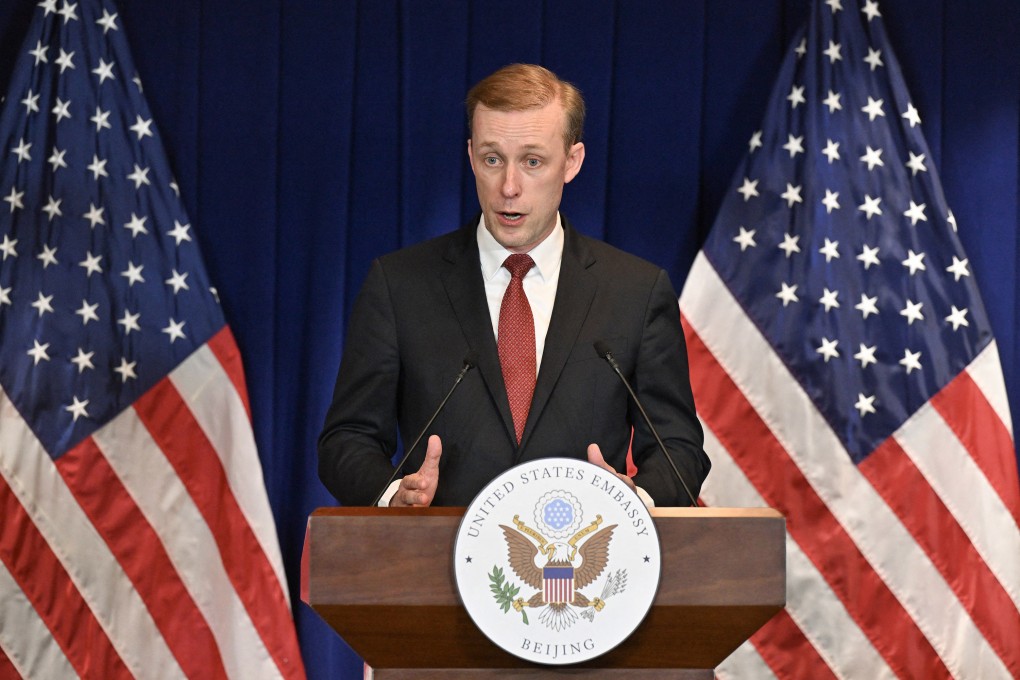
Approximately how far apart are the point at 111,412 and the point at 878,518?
7.42 ft

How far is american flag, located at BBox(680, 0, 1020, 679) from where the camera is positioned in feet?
11.7

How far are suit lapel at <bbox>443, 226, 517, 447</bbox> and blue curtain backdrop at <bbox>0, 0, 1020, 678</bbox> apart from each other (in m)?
1.60

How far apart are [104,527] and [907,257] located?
2486 mm

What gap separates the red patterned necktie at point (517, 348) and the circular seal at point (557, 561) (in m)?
A: 0.53

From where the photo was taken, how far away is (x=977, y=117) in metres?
3.90

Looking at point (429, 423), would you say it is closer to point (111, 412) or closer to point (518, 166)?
point (518, 166)

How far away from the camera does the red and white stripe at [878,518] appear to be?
355cm

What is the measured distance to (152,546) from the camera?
11.8 feet

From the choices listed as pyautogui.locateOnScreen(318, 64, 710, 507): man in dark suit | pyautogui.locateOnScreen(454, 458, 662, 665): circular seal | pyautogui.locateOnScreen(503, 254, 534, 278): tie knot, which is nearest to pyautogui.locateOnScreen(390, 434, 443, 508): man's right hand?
pyautogui.locateOnScreen(454, 458, 662, 665): circular seal

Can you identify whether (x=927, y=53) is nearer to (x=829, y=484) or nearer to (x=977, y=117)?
(x=977, y=117)

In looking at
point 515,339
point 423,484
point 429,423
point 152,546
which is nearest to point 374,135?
point 152,546

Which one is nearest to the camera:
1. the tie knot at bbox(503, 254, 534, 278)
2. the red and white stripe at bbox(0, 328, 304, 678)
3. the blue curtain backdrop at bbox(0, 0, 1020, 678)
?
the tie knot at bbox(503, 254, 534, 278)

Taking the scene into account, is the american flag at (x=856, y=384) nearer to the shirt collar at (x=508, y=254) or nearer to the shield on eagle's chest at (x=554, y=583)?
the shirt collar at (x=508, y=254)

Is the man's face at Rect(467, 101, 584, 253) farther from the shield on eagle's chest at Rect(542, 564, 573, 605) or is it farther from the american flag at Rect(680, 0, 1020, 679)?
the american flag at Rect(680, 0, 1020, 679)
